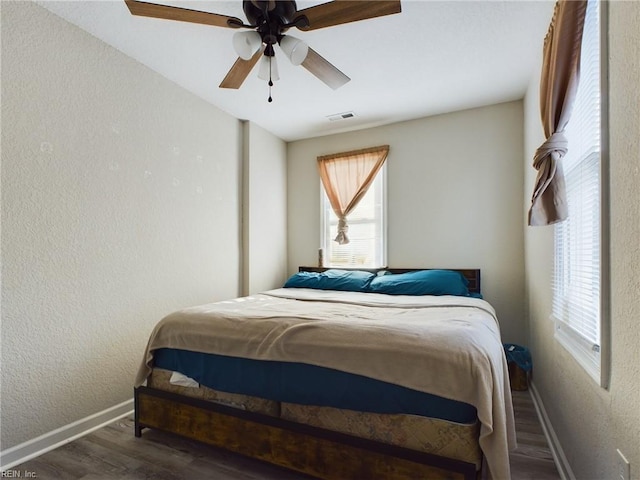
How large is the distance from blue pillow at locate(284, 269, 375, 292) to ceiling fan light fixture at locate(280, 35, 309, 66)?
2.16m

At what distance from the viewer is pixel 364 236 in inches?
158

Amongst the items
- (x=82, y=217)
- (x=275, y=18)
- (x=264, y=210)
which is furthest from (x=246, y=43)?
(x=264, y=210)

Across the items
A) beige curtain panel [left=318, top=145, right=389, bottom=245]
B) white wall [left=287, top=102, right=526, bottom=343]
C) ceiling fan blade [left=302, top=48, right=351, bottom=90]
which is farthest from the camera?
beige curtain panel [left=318, top=145, right=389, bottom=245]

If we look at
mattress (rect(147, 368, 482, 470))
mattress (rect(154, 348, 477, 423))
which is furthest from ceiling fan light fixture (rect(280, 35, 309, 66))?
mattress (rect(147, 368, 482, 470))

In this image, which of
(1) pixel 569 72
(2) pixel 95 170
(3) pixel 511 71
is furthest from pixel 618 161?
(2) pixel 95 170

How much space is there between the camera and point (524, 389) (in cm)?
278

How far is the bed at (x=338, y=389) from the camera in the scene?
4.41 feet

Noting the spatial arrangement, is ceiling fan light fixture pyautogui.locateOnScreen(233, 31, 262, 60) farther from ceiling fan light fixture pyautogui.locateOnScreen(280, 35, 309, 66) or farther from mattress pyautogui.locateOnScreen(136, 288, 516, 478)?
mattress pyautogui.locateOnScreen(136, 288, 516, 478)

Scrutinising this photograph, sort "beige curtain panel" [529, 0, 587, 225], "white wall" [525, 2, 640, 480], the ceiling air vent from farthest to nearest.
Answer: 1. the ceiling air vent
2. "beige curtain panel" [529, 0, 587, 225]
3. "white wall" [525, 2, 640, 480]

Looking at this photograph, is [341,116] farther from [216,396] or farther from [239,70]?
[216,396]

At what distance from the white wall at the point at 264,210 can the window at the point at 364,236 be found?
614mm

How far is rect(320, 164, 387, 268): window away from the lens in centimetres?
→ 391

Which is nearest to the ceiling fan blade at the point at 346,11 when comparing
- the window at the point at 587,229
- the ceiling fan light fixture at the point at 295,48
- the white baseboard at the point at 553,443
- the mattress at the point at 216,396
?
the ceiling fan light fixture at the point at 295,48

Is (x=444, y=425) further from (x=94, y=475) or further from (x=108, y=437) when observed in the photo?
(x=108, y=437)
